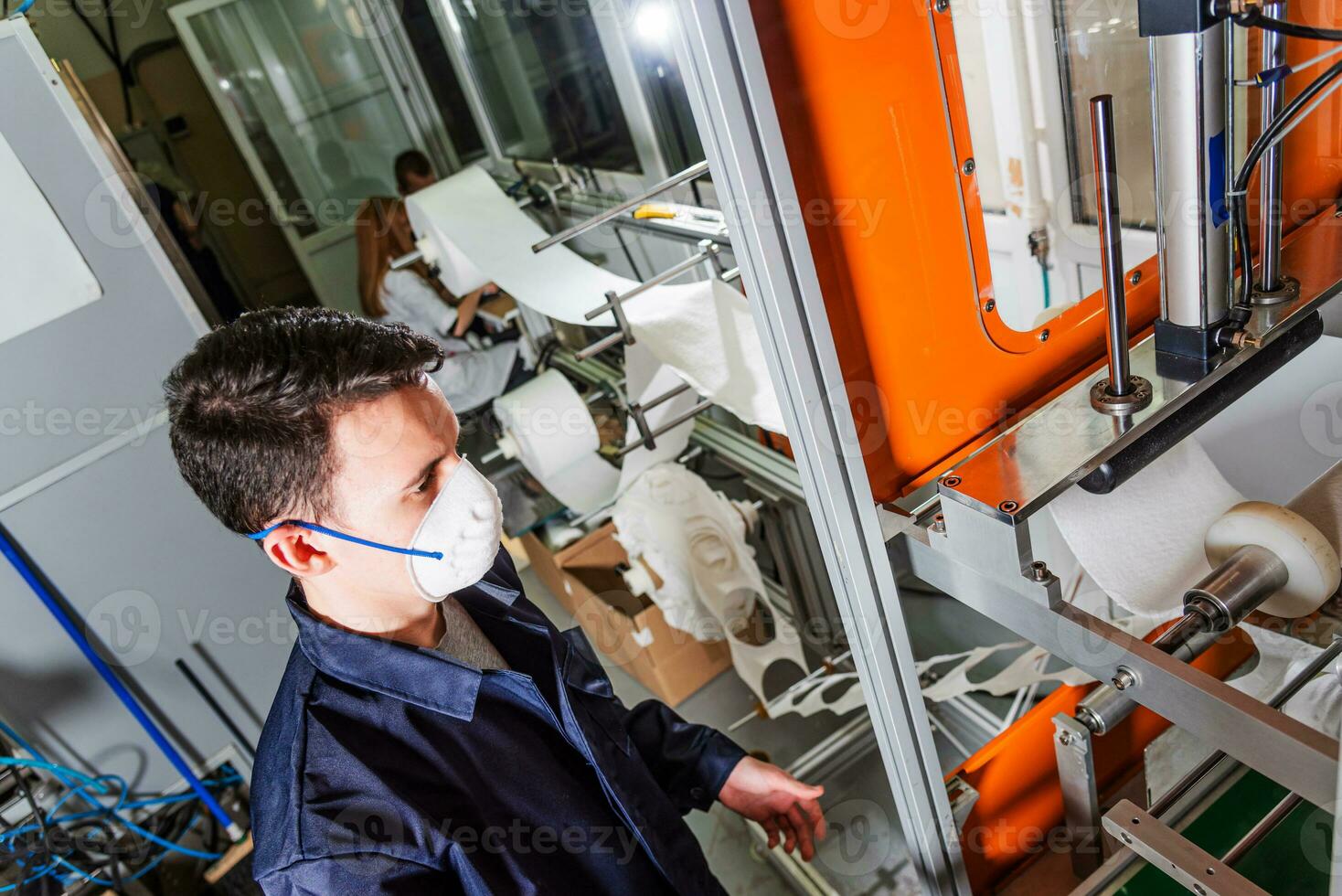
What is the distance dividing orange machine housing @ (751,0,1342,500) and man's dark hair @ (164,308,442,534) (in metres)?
0.57

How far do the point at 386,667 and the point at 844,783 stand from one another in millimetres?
1611

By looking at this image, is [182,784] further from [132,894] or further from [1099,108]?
[1099,108]

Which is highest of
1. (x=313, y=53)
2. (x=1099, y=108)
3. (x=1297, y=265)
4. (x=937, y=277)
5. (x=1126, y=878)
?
(x=313, y=53)

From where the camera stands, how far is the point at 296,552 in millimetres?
1125

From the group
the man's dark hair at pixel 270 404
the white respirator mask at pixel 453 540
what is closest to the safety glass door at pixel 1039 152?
the white respirator mask at pixel 453 540

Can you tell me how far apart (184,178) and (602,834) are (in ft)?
19.7

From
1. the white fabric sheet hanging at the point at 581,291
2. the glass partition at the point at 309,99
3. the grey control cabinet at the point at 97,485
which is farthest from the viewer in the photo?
the glass partition at the point at 309,99

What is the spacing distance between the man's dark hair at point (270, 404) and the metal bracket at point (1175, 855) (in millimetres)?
1002

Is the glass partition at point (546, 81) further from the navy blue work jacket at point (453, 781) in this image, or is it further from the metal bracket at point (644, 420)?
the navy blue work jacket at point (453, 781)

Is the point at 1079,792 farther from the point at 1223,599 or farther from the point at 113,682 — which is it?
the point at 113,682

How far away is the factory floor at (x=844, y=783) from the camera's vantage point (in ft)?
7.04

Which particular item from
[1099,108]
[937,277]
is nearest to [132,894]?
[937,277]

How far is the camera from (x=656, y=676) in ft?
9.07

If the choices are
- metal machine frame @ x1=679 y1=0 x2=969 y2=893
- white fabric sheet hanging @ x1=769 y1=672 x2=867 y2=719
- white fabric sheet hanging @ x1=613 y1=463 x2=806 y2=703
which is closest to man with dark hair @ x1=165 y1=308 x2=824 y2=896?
metal machine frame @ x1=679 y1=0 x2=969 y2=893
